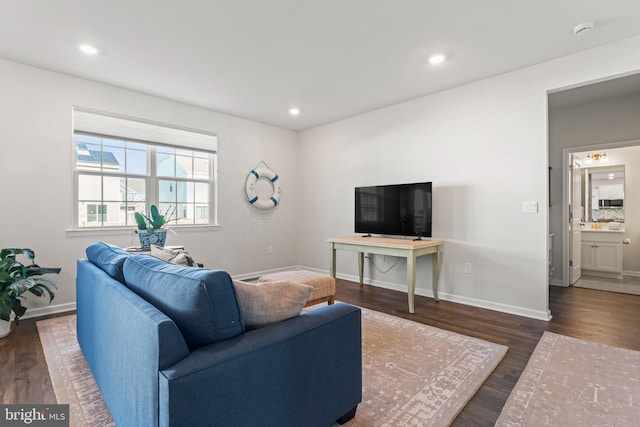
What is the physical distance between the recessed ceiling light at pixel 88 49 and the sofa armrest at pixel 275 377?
3.01 m

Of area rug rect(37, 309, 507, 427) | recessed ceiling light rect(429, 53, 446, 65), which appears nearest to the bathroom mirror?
recessed ceiling light rect(429, 53, 446, 65)

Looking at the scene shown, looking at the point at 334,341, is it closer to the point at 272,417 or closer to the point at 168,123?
the point at 272,417

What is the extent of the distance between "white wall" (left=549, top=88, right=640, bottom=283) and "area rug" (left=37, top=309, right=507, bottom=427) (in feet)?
10.3

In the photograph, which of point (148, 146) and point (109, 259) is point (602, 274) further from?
point (148, 146)

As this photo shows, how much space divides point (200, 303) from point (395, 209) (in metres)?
3.14

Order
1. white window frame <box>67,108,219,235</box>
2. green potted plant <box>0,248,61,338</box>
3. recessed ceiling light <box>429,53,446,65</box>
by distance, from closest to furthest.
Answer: green potted plant <box>0,248,61,338</box> → recessed ceiling light <box>429,53,446,65</box> → white window frame <box>67,108,219,235</box>

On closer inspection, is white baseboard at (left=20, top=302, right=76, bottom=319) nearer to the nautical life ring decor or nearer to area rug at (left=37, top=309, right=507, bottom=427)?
area rug at (left=37, top=309, right=507, bottom=427)

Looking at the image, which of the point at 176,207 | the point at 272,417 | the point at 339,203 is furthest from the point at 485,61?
the point at 176,207

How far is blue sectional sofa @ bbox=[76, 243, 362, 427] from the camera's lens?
1021mm

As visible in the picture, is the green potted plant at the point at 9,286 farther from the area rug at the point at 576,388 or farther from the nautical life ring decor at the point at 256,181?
the area rug at the point at 576,388

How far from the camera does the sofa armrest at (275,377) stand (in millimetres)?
1000

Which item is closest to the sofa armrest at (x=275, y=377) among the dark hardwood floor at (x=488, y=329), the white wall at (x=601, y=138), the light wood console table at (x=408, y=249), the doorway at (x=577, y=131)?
the dark hardwood floor at (x=488, y=329)

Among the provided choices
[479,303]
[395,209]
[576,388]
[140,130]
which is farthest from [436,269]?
[140,130]

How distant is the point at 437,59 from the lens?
3.00 m
